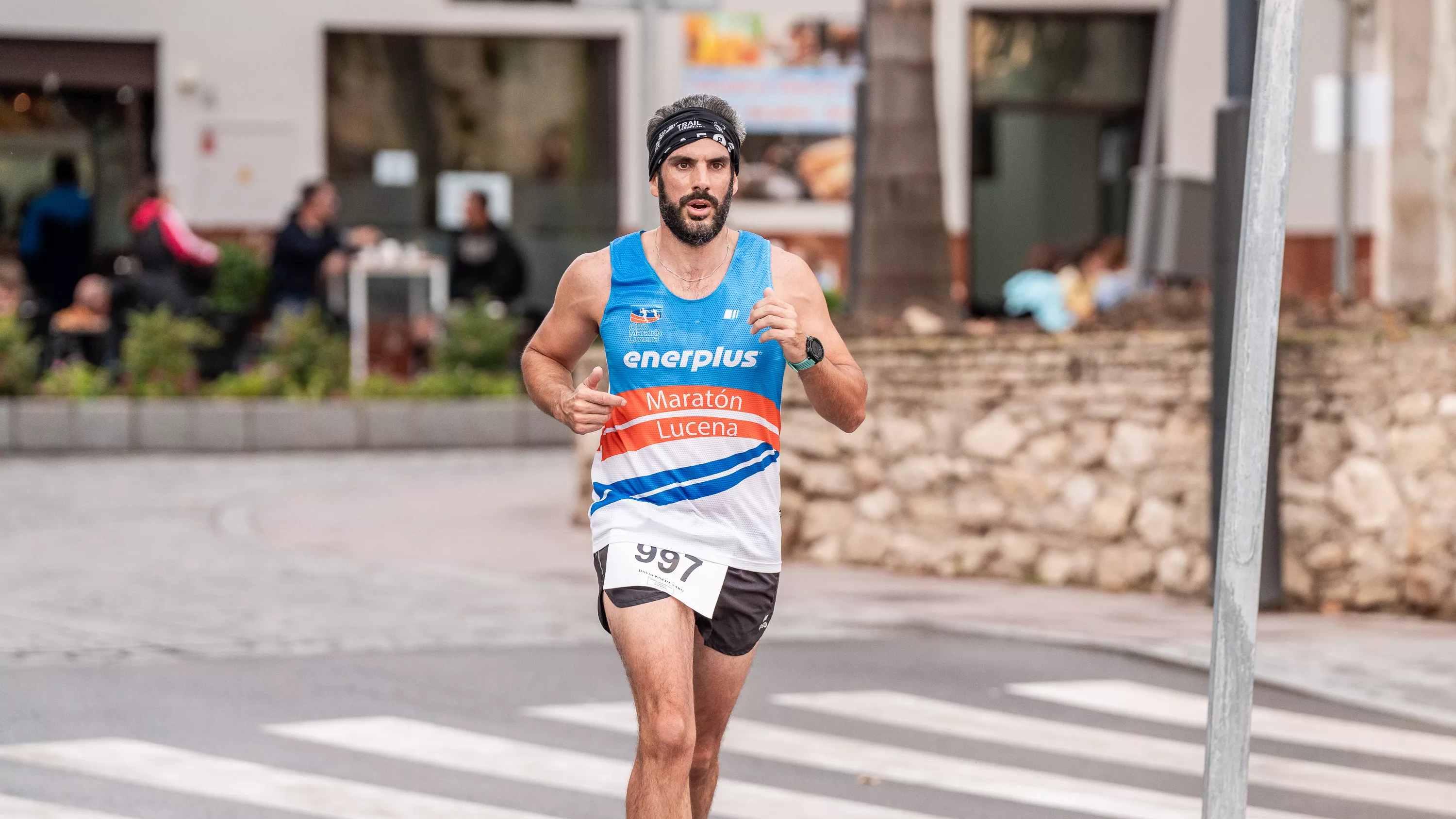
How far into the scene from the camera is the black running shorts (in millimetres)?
4809

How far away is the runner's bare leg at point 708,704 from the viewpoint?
4.88m

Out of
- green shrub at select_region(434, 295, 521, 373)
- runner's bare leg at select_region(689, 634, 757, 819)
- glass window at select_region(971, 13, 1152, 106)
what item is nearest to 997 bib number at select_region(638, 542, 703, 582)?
runner's bare leg at select_region(689, 634, 757, 819)

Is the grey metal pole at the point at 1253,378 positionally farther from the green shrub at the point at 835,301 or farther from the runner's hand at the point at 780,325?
the green shrub at the point at 835,301

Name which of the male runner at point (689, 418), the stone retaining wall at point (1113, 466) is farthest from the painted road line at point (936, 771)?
the stone retaining wall at point (1113, 466)

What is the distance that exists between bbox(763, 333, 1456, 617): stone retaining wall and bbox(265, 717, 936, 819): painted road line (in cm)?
434

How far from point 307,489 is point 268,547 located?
307 centimetres

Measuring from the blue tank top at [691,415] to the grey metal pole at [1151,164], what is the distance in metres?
7.63

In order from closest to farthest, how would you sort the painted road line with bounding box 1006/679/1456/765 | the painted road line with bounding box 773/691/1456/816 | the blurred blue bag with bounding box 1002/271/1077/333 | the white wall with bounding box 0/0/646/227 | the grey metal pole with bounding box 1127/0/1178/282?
the painted road line with bounding box 773/691/1456/816
the painted road line with bounding box 1006/679/1456/765
the grey metal pole with bounding box 1127/0/1178/282
the blurred blue bag with bounding box 1002/271/1077/333
the white wall with bounding box 0/0/646/227

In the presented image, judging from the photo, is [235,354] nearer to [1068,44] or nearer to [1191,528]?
[1068,44]

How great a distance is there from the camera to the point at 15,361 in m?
17.8

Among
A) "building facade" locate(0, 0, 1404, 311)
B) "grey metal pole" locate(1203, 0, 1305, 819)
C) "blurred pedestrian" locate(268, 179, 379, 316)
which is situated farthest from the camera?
"building facade" locate(0, 0, 1404, 311)

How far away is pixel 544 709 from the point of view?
7.82 metres

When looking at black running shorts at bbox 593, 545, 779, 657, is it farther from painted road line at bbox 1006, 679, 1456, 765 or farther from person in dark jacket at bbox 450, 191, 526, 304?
person in dark jacket at bbox 450, 191, 526, 304

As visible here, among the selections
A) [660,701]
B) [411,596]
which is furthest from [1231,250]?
[660,701]
